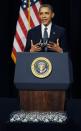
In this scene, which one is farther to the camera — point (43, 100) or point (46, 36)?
point (46, 36)

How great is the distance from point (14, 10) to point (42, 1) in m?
0.40

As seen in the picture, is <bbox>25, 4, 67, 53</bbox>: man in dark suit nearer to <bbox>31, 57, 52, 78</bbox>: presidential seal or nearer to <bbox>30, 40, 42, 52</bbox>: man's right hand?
<bbox>30, 40, 42, 52</bbox>: man's right hand

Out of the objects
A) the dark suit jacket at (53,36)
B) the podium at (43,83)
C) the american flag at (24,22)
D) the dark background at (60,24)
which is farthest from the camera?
the dark background at (60,24)

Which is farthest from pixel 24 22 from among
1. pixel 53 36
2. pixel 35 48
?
pixel 35 48

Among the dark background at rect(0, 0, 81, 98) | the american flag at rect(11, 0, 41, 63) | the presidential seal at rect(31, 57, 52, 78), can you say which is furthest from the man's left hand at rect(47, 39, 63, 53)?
the dark background at rect(0, 0, 81, 98)

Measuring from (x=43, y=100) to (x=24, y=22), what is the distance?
187cm

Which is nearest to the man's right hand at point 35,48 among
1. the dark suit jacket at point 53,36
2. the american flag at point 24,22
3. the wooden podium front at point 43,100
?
the dark suit jacket at point 53,36

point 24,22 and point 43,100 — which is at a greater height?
point 24,22

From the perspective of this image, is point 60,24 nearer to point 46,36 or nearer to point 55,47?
point 46,36

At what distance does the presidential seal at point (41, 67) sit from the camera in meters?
3.95

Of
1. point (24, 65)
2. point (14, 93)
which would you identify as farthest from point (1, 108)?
point (24, 65)

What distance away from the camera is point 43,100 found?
401 cm

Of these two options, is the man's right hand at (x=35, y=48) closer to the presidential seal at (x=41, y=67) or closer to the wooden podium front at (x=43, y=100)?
the presidential seal at (x=41, y=67)

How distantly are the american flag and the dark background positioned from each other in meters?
0.44
